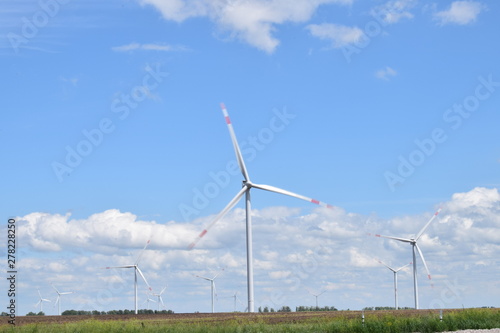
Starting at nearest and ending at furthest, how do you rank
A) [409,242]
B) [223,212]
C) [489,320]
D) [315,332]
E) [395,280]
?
1. [315,332]
2. [489,320]
3. [223,212]
4. [409,242]
5. [395,280]

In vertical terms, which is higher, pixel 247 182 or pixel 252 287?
pixel 247 182

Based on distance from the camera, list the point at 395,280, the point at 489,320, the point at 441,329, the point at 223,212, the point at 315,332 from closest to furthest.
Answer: the point at 315,332
the point at 441,329
the point at 489,320
the point at 223,212
the point at 395,280

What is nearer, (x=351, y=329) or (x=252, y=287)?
(x=351, y=329)

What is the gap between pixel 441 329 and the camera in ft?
177

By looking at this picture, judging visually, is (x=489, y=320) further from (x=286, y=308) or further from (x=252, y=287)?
(x=286, y=308)

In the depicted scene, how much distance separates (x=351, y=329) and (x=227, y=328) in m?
8.84

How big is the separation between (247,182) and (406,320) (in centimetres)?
3393

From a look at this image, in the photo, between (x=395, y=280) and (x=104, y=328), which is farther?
(x=395, y=280)

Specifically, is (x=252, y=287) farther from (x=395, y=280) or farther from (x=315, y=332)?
(x=395, y=280)

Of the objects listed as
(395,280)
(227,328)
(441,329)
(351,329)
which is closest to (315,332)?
(351,329)

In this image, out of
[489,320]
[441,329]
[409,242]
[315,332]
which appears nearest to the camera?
[315,332]

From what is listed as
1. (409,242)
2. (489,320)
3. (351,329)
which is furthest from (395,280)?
(351,329)

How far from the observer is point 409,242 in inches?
4988

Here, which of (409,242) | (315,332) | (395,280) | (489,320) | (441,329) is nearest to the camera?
(315,332)
